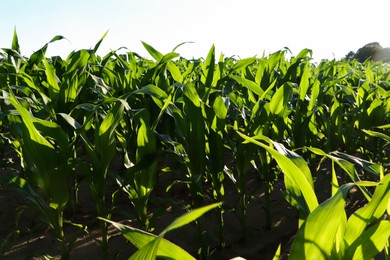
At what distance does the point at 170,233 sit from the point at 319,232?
4.37ft

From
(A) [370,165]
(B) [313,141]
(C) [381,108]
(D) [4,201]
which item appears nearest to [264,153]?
(B) [313,141]

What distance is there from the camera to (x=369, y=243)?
32.9 inches

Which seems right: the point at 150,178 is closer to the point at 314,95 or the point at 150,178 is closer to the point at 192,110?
the point at 192,110

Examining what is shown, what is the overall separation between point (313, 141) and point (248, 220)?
2.00ft

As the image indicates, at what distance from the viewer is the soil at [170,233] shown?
1.84 meters

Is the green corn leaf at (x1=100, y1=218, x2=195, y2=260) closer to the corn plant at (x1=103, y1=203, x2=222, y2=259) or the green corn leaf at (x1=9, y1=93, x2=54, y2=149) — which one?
the corn plant at (x1=103, y1=203, x2=222, y2=259)

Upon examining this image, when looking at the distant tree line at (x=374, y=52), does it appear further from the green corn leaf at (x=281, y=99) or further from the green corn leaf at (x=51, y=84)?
the green corn leaf at (x=51, y=84)

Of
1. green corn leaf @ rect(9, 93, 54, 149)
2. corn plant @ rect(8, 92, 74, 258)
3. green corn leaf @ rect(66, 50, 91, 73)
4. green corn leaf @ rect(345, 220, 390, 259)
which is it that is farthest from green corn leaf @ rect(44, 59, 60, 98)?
green corn leaf @ rect(345, 220, 390, 259)

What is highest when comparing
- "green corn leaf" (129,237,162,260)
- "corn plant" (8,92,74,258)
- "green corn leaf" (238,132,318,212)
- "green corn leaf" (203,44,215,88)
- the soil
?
"green corn leaf" (203,44,215,88)

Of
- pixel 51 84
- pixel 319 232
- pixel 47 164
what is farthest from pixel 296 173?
pixel 51 84

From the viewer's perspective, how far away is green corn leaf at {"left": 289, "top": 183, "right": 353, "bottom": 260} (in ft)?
2.60

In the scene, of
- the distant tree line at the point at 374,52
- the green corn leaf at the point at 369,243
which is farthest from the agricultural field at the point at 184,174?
the distant tree line at the point at 374,52

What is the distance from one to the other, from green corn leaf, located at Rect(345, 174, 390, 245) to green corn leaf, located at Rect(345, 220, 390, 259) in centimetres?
4

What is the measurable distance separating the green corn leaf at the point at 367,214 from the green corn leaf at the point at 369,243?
40 mm
